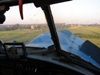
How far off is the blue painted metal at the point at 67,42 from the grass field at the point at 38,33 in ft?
0.21

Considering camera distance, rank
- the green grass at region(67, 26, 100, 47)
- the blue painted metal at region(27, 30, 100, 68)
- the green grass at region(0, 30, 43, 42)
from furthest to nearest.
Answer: the green grass at region(0, 30, 43, 42) → the green grass at region(67, 26, 100, 47) → the blue painted metal at region(27, 30, 100, 68)

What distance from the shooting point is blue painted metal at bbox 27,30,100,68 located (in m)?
4.24

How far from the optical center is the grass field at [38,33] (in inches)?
175

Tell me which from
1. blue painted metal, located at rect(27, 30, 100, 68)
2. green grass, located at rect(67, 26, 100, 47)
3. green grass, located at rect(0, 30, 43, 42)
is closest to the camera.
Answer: blue painted metal, located at rect(27, 30, 100, 68)

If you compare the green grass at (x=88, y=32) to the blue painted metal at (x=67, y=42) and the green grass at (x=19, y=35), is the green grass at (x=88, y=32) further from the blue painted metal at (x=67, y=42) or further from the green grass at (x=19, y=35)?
the green grass at (x=19, y=35)

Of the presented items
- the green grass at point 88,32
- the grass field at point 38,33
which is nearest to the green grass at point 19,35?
the grass field at point 38,33

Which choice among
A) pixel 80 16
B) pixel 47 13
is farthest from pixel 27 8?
pixel 80 16

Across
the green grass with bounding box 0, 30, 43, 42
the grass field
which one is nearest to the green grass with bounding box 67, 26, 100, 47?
the grass field

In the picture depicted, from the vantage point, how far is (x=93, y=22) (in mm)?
4215

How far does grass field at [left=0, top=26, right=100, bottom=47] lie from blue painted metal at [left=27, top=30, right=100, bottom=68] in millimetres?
63

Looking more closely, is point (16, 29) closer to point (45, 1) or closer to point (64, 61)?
point (64, 61)

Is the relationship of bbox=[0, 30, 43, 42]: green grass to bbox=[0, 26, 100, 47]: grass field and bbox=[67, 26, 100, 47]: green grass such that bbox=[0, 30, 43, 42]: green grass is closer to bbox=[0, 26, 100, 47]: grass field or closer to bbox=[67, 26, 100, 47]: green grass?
bbox=[0, 26, 100, 47]: grass field

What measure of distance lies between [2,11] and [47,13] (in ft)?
1.83

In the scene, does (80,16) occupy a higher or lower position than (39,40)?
higher
